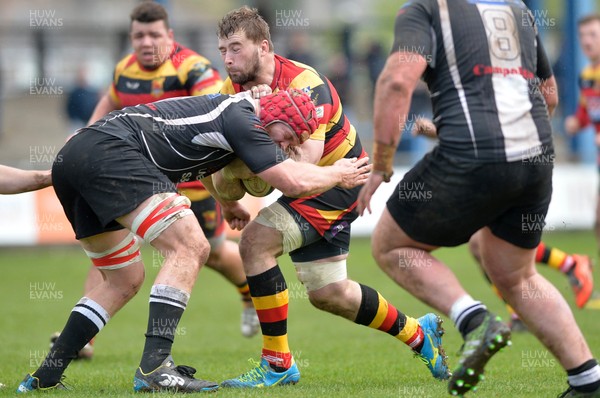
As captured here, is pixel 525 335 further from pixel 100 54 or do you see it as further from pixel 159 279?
pixel 100 54

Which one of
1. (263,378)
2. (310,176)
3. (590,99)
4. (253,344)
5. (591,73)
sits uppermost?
(310,176)

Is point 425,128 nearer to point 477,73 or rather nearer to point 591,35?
point 477,73

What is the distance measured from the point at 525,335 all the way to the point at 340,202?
299 centimetres

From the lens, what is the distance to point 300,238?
218 inches

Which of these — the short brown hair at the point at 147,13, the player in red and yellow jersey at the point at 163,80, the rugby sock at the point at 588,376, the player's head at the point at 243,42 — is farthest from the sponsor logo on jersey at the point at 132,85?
the rugby sock at the point at 588,376

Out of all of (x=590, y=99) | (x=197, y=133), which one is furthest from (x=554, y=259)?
(x=197, y=133)

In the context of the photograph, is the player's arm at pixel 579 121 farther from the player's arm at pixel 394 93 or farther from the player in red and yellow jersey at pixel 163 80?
the player's arm at pixel 394 93

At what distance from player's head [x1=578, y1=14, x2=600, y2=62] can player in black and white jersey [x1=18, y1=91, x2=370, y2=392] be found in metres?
7.09

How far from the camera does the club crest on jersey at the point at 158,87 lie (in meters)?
7.78

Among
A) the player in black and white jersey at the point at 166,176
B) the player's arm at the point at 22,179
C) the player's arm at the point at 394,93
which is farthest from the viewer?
the player's arm at the point at 22,179

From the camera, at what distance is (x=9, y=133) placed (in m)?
21.4

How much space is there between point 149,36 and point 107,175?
318cm

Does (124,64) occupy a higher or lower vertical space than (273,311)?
higher

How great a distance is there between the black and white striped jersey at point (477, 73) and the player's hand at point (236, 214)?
1.92 metres
